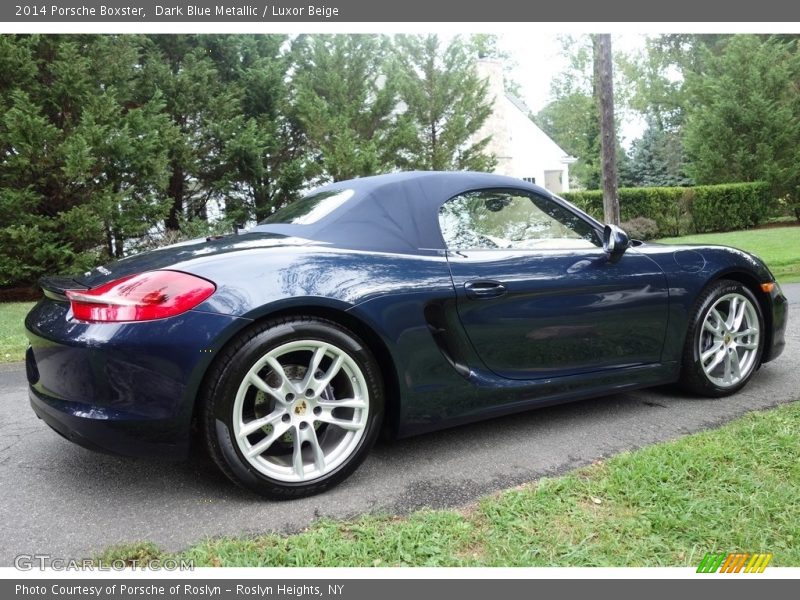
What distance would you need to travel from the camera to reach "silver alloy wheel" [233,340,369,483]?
243 cm

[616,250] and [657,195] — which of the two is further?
[657,195]

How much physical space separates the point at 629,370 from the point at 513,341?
83 centimetres

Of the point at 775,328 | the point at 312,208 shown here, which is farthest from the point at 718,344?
the point at 312,208

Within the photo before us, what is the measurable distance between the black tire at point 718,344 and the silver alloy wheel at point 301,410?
6.76 feet

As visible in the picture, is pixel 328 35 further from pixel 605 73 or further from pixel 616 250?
pixel 616 250

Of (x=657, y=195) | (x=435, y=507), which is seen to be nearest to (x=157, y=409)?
(x=435, y=507)

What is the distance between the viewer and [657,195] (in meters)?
18.6

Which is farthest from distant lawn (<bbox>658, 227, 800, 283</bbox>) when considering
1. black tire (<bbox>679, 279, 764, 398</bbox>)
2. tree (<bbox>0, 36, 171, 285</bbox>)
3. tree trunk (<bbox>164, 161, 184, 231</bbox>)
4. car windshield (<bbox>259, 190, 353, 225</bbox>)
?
tree trunk (<bbox>164, 161, 184, 231</bbox>)

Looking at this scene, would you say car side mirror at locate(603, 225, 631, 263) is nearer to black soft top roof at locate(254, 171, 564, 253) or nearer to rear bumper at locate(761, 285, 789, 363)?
black soft top roof at locate(254, 171, 564, 253)

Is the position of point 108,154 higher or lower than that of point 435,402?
higher

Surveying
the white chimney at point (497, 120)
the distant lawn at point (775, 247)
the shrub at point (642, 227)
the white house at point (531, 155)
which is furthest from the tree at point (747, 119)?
the white house at point (531, 155)

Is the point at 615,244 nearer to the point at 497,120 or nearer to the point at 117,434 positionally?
the point at 117,434

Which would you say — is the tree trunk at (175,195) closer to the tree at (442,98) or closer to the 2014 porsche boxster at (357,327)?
the tree at (442,98)

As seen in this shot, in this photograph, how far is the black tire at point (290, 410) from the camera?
7.72 ft
